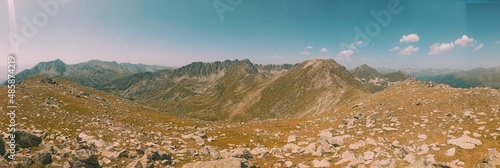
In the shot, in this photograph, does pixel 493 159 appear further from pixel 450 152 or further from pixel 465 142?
pixel 465 142

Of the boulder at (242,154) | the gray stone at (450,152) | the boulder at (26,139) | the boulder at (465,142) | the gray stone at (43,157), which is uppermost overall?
the boulder at (26,139)

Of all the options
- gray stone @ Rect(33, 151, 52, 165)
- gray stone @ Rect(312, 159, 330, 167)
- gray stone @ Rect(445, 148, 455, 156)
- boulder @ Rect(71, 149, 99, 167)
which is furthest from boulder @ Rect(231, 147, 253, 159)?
gray stone @ Rect(445, 148, 455, 156)

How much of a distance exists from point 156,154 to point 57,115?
28.3m

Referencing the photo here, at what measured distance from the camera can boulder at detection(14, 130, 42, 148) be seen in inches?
741

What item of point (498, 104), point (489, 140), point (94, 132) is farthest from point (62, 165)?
point (498, 104)

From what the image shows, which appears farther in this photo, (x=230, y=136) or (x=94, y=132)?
(x=230, y=136)

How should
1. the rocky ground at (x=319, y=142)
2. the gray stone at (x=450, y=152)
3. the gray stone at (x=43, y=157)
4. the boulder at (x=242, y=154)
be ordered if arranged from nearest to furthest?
1. the gray stone at (x=43, y=157)
2. the rocky ground at (x=319, y=142)
3. the gray stone at (x=450, y=152)
4. the boulder at (x=242, y=154)

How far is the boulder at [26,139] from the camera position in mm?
18812

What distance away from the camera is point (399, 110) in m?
42.3

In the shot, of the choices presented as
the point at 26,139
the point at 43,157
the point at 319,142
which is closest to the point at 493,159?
the point at 319,142

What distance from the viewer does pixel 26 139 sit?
63.3 ft

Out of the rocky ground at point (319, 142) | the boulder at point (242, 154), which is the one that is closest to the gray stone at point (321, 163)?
the rocky ground at point (319, 142)

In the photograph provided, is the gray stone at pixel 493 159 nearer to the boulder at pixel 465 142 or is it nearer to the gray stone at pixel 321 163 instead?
the boulder at pixel 465 142

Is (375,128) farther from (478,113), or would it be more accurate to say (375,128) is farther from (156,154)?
(156,154)
